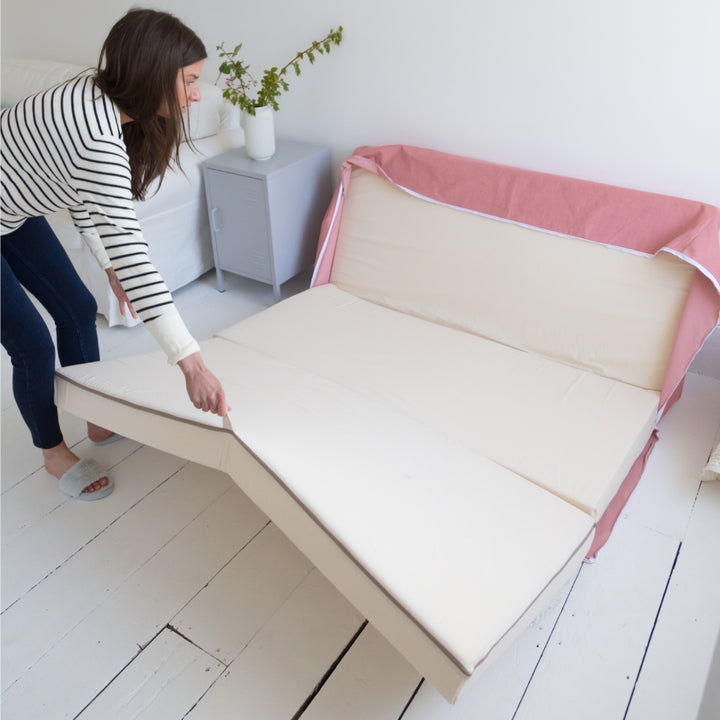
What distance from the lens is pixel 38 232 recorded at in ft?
4.71

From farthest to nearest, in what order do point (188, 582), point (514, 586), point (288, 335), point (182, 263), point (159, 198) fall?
1. point (182, 263)
2. point (159, 198)
3. point (288, 335)
4. point (188, 582)
5. point (514, 586)

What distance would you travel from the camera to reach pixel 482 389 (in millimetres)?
1628

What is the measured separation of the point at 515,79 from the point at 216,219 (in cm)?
121

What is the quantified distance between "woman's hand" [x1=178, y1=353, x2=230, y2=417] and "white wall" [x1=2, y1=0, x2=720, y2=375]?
1.41 m

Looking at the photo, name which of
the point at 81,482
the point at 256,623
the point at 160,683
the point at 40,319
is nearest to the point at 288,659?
the point at 256,623

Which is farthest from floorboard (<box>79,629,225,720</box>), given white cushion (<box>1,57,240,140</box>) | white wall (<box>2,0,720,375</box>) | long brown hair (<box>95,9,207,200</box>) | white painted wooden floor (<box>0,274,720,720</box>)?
white cushion (<box>1,57,240,140</box>)

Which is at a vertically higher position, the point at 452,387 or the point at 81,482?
the point at 452,387

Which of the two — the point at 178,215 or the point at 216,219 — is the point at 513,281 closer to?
the point at 216,219

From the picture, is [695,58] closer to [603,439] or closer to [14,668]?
[603,439]

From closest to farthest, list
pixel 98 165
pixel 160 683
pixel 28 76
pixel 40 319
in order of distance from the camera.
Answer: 1. pixel 98 165
2. pixel 160 683
3. pixel 40 319
4. pixel 28 76

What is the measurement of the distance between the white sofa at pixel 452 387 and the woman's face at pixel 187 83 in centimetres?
64

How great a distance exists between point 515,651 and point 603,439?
523 millimetres

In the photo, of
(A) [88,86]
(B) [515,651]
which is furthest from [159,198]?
(B) [515,651]

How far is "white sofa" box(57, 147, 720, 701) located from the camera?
1136 mm
